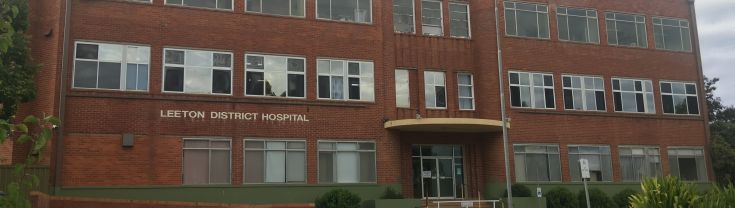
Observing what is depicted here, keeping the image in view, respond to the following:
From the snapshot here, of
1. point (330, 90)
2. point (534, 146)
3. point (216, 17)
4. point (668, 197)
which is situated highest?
point (216, 17)

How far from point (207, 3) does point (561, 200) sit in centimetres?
1654

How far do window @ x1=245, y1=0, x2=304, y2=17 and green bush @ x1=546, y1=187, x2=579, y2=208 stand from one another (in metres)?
12.9

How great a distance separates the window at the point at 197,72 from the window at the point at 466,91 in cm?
1049

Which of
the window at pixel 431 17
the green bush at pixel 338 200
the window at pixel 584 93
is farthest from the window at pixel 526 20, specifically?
the green bush at pixel 338 200

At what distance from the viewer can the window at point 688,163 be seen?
34.9 meters

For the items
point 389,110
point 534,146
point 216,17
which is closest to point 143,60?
point 216,17

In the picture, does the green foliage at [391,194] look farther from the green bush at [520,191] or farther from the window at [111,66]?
the window at [111,66]

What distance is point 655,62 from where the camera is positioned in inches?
1400

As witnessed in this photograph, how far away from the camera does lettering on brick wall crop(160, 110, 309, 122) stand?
25531 millimetres

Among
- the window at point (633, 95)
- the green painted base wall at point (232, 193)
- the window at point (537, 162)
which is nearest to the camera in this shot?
the green painted base wall at point (232, 193)

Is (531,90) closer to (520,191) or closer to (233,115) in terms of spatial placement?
(520,191)

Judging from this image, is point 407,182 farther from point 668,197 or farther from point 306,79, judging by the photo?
point 668,197

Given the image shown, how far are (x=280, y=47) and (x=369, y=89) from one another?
402cm

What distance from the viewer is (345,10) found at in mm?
29172
